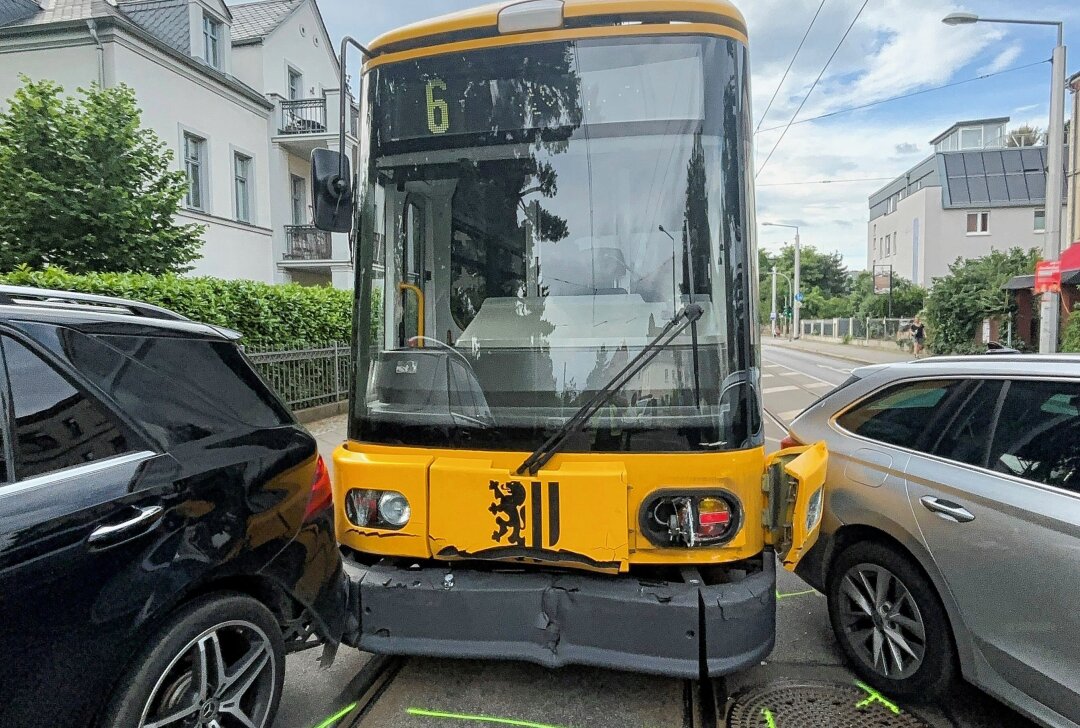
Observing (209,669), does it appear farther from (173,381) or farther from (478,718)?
(478,718)

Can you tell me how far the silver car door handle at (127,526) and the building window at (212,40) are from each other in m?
19.7

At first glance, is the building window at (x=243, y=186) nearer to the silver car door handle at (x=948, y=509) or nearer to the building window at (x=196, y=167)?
the building window at (x=196, y=167)

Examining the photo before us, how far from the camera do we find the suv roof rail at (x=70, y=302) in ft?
7.07

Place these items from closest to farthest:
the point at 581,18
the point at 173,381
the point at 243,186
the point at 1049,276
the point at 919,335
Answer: the point at 173,381 < the point at 581,18 < the point at 1049,276 < the point at 243,186 < the point at 919,335

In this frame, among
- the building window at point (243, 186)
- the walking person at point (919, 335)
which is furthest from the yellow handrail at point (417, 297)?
the walking person at point (919, 335)

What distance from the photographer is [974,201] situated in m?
Result: 46.9

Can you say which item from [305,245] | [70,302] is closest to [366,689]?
[70,302]

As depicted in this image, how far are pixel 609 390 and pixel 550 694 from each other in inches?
55.9

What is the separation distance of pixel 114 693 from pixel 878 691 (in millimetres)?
3014

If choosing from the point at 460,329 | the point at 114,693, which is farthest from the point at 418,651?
the point at 460,329

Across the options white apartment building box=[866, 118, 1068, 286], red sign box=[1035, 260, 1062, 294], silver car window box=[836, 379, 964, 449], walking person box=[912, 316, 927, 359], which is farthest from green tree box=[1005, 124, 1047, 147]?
silver car window box=[836, 379, 964, 449]

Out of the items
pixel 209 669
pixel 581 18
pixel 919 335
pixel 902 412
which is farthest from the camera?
pixel 919 335

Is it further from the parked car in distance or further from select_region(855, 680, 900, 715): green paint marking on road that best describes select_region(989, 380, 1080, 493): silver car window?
select_region(855, 680, 900, 715): green paint marking on road

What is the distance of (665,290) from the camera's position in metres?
2.84
